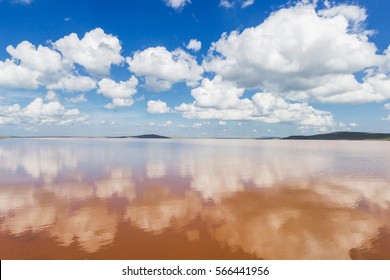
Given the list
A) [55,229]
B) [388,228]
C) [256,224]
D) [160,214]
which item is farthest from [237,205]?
[55,229]

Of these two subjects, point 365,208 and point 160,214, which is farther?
point 365,208

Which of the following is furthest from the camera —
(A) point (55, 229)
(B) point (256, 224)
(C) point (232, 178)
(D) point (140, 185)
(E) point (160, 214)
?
(C) point (232, 178)

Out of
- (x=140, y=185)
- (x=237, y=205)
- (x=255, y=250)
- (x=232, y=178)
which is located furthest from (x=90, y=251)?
(x=232, y=178)

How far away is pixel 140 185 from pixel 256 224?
48.1 ft

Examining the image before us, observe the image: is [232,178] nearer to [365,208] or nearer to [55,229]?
[365,208]

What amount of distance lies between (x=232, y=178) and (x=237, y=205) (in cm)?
1141

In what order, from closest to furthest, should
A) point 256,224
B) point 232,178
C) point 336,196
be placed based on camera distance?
point 256,224 → point 336,196 → point 232,178

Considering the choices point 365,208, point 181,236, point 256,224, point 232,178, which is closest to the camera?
point 181,236

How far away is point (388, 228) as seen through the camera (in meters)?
15.6

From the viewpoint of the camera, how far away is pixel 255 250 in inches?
501

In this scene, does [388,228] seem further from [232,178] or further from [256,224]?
[232,178]
